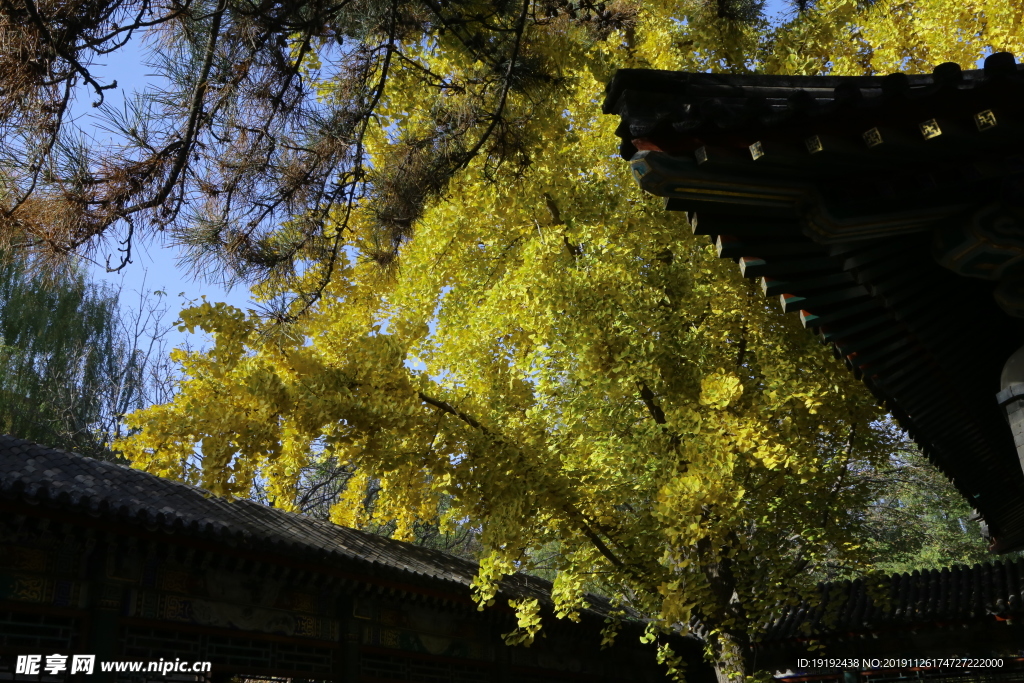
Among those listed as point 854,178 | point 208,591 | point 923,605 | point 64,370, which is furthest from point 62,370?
point 854,178

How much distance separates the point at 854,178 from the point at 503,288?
541 cm

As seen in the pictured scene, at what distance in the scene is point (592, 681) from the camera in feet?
39.5

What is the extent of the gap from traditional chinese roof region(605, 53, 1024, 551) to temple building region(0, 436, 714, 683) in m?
5.02

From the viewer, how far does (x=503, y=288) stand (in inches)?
308

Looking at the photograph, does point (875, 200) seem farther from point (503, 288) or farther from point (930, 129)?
point (503, 288)

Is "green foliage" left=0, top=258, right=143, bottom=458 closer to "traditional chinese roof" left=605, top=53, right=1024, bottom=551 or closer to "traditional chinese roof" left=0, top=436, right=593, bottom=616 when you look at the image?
"traditional chinese roof" left=0, top=436, right=593, bottom=616

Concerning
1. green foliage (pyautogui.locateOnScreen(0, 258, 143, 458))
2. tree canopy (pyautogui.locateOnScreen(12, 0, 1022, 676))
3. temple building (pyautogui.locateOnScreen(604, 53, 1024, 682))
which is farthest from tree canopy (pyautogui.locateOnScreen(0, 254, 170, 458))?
temple building (pyautogui.locateOnScreen(604, 53, 1024, 682))

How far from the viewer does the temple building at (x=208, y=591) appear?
603 centimetres

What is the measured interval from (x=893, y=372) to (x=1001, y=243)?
1.27 m

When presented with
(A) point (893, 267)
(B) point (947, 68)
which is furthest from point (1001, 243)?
(B) point (947, 68)

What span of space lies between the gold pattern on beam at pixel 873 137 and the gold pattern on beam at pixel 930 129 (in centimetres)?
12

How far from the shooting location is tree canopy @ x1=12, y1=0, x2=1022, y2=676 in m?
4.12

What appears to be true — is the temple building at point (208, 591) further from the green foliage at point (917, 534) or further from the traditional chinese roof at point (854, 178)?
the green foliage at point (917, 534)

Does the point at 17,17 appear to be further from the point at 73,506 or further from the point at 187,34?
the point at 73,506
